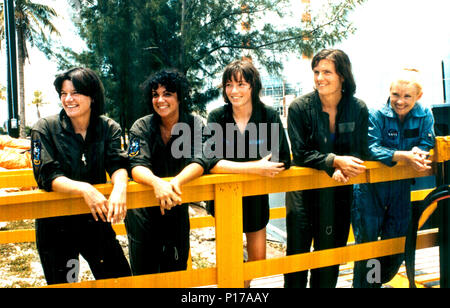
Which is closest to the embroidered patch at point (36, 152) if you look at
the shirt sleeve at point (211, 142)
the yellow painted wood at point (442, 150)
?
the shirt sleeve at point (211, 142)

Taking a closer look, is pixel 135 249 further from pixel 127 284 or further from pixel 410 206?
pixel 410 206

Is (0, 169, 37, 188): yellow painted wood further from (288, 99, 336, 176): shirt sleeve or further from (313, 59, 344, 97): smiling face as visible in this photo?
(313, 59, 344, 97): smiling face

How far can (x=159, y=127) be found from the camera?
1727 mm

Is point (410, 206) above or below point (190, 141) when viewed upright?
below

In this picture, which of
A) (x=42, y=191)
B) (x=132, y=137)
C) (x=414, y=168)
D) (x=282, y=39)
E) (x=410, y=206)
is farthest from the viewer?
(x=282, y=39)

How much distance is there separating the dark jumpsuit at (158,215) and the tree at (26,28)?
0.96 m

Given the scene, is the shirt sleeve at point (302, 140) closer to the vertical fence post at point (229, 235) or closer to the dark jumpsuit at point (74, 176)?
the vertical fence post at point (229, 235)

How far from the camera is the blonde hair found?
6.00 feet

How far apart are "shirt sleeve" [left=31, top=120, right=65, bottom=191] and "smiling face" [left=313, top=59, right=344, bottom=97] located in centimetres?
131

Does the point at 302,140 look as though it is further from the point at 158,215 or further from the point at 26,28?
the point at 26,28
